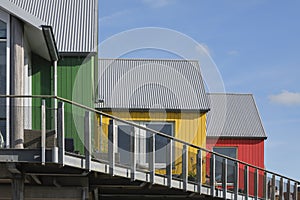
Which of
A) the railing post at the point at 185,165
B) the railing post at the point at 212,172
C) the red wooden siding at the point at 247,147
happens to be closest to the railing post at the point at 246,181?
the railing post at the point at 212,172

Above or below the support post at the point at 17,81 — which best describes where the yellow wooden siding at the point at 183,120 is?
below

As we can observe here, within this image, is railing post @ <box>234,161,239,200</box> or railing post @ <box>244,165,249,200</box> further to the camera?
railing post @ <box>244,165,249,200</box>

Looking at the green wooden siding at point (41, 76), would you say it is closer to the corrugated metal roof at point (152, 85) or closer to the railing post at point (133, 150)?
the railing post at point (133, 150)

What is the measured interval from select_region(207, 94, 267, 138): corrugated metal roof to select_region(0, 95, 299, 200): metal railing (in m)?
11.3

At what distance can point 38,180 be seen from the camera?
17.3 m

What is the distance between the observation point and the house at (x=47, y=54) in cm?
1638

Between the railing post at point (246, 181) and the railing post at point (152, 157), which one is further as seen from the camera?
the railing post at point (246, 181)

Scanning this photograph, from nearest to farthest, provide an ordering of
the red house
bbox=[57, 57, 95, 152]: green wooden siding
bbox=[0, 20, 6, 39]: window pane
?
bbox=[0, 20, 6, 39]: window pane
bbox=[57, 57, 95, 152]: green wooden siding
the red house

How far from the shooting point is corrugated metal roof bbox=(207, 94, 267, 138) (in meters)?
33.3

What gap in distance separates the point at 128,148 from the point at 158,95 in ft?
33.6

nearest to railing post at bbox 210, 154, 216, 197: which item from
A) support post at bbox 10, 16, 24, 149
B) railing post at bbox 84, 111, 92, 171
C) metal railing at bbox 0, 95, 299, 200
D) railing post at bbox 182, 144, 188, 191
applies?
metal railing at bbox 0, 95, 299, 200

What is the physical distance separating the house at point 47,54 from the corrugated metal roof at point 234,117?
36.5 feet

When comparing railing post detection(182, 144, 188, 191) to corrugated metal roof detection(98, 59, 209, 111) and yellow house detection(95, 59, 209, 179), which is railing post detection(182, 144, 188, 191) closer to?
yellow house detection(95, 59, 209, 179)

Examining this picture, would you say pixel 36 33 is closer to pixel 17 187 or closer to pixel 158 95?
pixel 17 187
